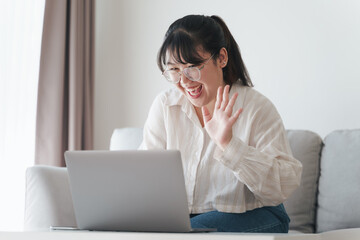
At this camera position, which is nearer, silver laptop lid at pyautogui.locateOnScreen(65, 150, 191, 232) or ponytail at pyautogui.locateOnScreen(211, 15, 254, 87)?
silver laptop lid at pyautogui.locateOnScreen(65, 150, 191, 232)

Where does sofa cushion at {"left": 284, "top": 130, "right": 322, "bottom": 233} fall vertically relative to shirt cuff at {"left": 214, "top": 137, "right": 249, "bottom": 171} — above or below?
below

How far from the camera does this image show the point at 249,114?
1635mm

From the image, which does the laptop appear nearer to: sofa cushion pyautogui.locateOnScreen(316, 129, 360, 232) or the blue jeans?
the blue jeans

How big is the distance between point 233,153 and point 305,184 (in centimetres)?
88

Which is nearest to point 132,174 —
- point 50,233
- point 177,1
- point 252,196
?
point 50,233

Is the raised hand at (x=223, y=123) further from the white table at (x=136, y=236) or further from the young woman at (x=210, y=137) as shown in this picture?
the white table at (x=136, y=236)

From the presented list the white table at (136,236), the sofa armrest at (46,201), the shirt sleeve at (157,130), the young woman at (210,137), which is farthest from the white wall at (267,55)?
the white table at (136,236)

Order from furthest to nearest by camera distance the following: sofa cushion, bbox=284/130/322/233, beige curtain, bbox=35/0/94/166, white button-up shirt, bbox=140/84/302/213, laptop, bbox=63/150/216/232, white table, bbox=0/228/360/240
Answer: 1. beige curtain, bbox=35/0/94/166
2. sofa cushion, bbox=284/130/322/233
3. white button-up shirt, bbox=140/84/302/213
4. laptop, bbox=63/150/216/232
5. white table, bbox=0/228/360/240

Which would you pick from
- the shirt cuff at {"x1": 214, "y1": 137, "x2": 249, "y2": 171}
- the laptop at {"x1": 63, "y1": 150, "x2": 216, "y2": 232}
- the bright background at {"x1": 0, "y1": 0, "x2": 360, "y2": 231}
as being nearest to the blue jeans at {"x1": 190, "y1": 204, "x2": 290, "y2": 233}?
the shirt cuff at {"x1": 214, "y1": 137, "x2": 249, "y2": 171}

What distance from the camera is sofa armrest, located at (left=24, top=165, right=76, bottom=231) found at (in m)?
1.75

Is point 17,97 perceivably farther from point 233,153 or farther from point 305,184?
point 233,153

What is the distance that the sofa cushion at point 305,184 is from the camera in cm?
201

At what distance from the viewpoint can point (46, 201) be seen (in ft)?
5.77

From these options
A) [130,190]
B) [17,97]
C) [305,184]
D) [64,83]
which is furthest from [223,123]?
[64,83]
